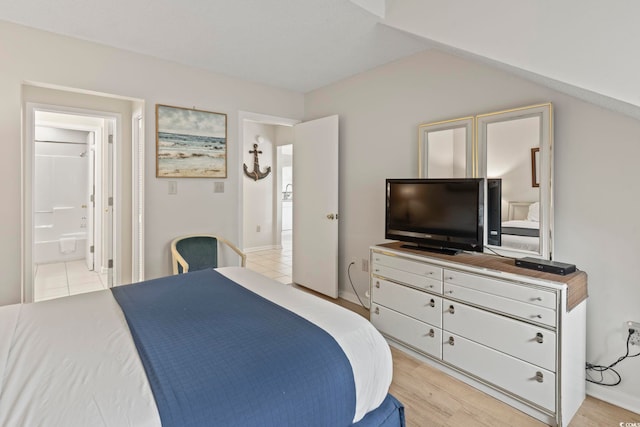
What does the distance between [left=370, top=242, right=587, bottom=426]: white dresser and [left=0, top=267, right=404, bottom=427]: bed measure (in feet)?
3.00

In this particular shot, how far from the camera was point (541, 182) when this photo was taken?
2.16 meters

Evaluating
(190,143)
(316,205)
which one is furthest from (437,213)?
(190,143)

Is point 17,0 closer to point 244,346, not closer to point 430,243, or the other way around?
point 244,346

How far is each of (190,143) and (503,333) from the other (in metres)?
3.13

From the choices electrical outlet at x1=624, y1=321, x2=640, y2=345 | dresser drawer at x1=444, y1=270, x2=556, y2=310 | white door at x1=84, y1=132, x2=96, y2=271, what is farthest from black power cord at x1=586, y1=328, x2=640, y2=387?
white door at x1=84, y1=132, x2=96, y2=271

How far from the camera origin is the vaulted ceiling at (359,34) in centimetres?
145

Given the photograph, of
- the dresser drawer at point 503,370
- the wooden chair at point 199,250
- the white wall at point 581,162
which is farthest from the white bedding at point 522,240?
the wooden chair at point 199,250

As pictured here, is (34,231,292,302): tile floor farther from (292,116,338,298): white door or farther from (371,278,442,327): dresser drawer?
(371,278,442,327): dresser drawer

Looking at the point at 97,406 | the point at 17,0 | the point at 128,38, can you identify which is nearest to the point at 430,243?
the point at 97,406

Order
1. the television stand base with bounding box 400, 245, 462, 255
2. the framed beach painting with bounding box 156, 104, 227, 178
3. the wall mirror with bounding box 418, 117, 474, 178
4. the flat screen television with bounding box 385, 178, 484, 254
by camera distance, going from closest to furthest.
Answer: the flat screen television with bounding box 385, 178, 484, 254 → the television stand base with bounding box 400, 245, 462, 255 → the wall mirror with bounding box 418, 117, 474, 178 → the framed beach painting with bounding box 156, 104, 227, 178

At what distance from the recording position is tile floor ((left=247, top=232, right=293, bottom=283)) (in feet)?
15.7

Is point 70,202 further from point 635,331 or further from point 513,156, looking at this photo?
point 635,331

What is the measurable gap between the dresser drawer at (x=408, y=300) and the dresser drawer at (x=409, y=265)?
14 centimetres

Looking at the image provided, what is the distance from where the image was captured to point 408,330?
8.20 ft
